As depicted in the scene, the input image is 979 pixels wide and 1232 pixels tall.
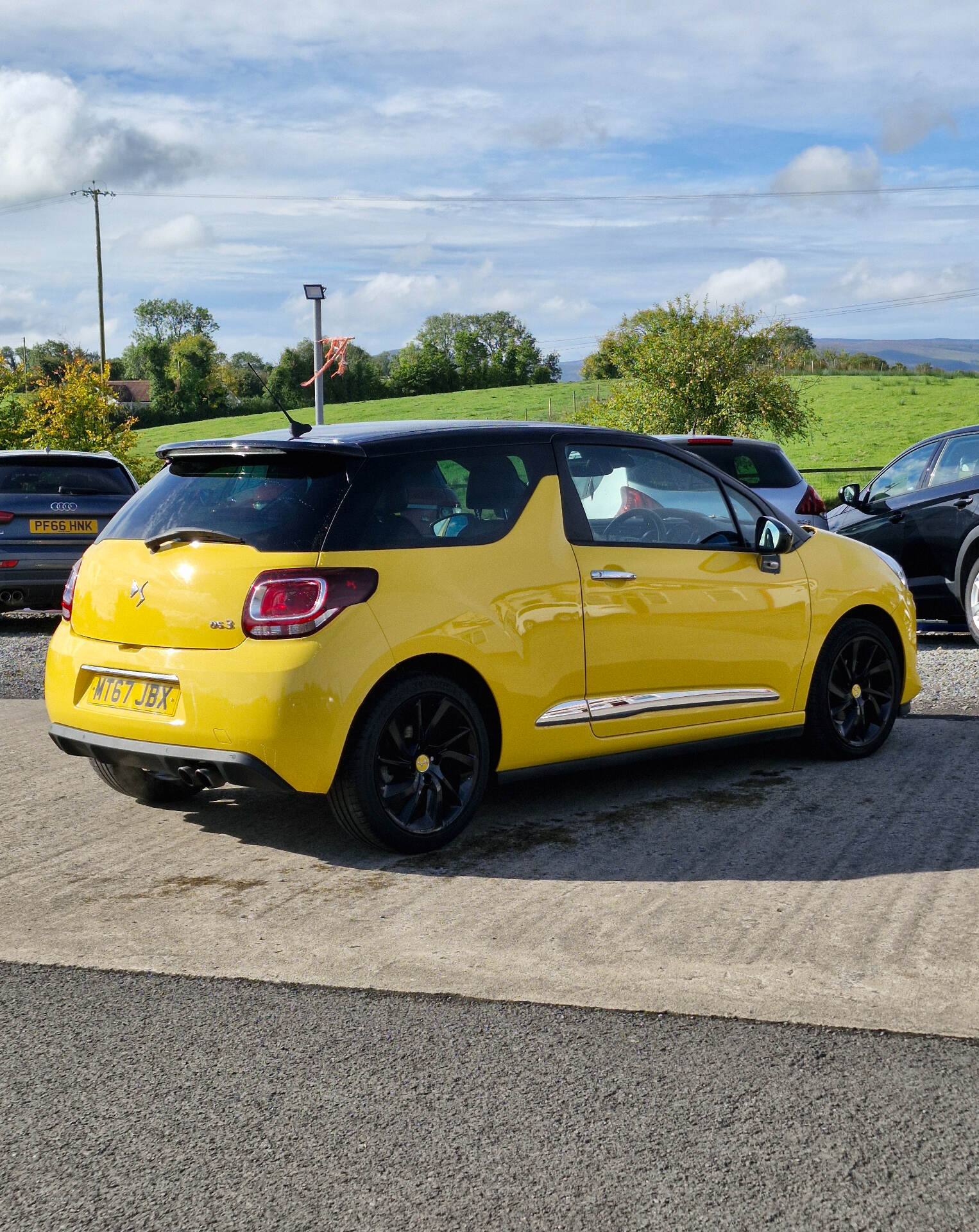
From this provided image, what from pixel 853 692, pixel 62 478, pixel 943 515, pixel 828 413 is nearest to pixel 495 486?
pixel 853 692

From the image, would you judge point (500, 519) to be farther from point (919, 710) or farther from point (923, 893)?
point (919, 710)

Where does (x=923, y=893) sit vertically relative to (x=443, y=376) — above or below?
below

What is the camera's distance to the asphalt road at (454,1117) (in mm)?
2729

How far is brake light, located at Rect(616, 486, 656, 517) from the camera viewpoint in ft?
19.9

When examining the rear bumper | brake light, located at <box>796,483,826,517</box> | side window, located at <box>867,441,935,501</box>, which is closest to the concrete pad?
the rear bumper

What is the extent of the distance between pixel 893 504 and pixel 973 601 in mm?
1321

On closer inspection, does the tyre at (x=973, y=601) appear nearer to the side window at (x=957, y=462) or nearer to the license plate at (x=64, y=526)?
the side window at (x=957, y=462)

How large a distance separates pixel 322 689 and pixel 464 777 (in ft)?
2.72

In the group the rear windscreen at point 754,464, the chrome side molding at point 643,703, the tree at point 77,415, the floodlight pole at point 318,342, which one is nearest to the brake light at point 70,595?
the chrome side molding at point 643,703

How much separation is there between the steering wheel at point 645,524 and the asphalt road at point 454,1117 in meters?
2.67

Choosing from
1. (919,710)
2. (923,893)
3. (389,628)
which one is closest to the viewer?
(923,893)

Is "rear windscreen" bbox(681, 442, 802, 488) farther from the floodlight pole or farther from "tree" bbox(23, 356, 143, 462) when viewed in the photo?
"tree" bbox(23, 356, 143, 462)

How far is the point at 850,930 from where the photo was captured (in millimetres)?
4324

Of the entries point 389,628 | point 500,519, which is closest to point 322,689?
point 389,628
